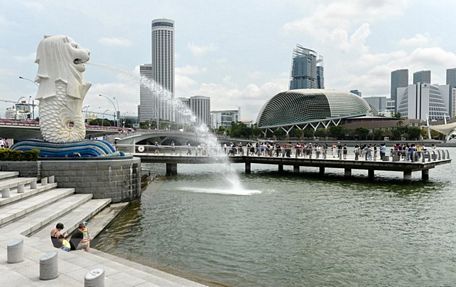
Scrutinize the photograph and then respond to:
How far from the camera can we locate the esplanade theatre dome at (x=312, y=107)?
532 ft

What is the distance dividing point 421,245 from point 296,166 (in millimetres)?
25828

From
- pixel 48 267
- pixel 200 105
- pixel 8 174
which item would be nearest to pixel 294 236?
pixel 48 267

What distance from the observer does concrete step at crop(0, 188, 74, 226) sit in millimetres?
14164

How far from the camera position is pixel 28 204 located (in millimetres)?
16266

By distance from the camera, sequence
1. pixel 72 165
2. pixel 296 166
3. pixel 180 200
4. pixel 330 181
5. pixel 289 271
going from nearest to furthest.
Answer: pixel 289 271 < pixel 72 165 < pixel 180 200 < pixel 330 181 < pixel 296 166

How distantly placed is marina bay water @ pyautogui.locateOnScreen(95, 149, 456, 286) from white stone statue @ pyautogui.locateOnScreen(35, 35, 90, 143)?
691cm

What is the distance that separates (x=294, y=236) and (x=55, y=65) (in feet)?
56.8

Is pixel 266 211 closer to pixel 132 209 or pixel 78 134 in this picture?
pixel 132 209

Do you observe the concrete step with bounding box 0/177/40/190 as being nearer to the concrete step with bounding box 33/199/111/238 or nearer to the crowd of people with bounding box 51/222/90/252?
the concrete step with bounding box 33/199/111/238

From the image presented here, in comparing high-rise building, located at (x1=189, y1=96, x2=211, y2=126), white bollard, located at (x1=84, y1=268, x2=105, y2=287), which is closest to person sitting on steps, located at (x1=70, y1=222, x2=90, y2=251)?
white bollard, located at (x1=84, y1=268, x2=105, y2=287)

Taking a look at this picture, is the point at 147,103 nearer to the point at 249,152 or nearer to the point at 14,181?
the point at 249,152

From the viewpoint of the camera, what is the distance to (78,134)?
984 inches

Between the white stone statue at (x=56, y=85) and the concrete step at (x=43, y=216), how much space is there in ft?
18.1

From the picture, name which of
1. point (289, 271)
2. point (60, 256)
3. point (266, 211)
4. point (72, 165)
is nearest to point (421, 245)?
point (289, 271)
